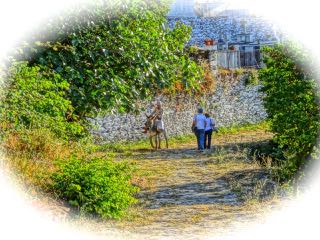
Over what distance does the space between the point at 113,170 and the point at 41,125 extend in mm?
2184

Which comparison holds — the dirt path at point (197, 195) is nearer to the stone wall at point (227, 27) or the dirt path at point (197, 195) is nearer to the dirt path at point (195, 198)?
the dirt path at point (195, 198)

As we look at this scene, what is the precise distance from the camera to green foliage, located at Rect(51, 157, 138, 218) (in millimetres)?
10195

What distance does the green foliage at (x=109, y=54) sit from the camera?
1502cm

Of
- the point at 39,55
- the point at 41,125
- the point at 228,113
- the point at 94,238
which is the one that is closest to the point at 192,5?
the point at 228,113

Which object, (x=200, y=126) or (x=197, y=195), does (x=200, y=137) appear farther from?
(x=197, y=195)

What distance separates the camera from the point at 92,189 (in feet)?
33.6

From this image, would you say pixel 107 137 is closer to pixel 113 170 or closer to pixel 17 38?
pixel 17 38

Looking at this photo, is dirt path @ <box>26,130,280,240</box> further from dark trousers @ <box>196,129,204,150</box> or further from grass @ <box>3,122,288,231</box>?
dark trousers @ <box>196,129,204,150</box>

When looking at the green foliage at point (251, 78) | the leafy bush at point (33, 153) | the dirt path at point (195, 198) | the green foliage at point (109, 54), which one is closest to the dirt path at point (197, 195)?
the dirt path at point (195, 198)

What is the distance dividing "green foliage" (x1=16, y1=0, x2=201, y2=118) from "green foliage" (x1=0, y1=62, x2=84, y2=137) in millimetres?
1200

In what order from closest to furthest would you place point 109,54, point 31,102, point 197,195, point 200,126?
point 31,102 → point 197,195 → point 109,54 → point 200,126

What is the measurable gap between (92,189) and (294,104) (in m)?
5.24

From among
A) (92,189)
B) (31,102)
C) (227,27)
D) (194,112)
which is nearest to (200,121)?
(194,112)

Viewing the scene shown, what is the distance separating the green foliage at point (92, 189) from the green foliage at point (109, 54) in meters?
4.10
